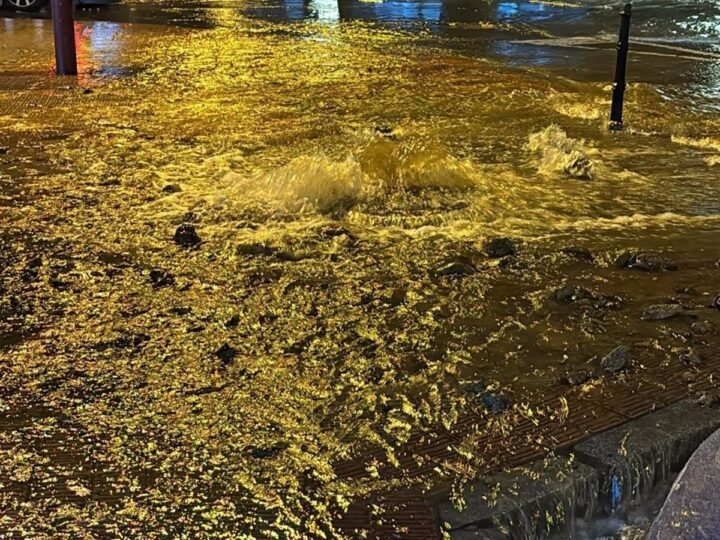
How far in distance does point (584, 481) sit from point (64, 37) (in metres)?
9.80

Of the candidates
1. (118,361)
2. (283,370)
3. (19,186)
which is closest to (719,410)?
(283,370)

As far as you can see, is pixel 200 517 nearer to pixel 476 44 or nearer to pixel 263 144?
pixel 263 144

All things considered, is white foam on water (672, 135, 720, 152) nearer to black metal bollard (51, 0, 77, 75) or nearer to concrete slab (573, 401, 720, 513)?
concrete slab (573, 401, 720, 513)

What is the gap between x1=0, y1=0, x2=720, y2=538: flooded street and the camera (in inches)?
132

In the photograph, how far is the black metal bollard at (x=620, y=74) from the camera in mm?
8165

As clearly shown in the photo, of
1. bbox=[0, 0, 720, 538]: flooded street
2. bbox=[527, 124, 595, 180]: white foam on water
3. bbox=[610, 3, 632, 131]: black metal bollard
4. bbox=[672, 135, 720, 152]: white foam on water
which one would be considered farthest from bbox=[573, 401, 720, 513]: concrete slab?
bbox=[610, 3, 632, 131]: black metal bollard

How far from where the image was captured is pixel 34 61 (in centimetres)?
1225

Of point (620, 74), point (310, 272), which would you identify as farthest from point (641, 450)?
point (620, 74)

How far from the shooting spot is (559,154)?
294 inches

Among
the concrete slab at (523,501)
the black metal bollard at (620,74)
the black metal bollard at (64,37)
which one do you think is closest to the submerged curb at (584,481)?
the concrete slab at (523,501)

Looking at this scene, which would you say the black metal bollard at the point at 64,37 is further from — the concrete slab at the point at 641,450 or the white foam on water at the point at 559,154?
the concrete slab at the point at 641,450

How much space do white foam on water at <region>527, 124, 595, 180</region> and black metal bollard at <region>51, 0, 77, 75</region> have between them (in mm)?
6238

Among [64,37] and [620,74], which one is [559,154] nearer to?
[620,74]

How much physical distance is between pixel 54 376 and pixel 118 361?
11.5 inches
